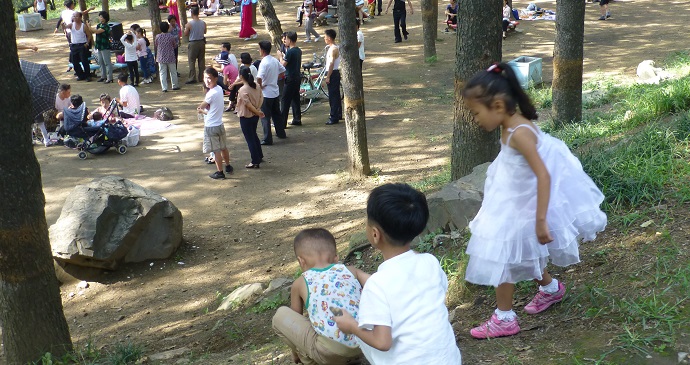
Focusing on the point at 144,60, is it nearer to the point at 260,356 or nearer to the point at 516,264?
the point at 260,356

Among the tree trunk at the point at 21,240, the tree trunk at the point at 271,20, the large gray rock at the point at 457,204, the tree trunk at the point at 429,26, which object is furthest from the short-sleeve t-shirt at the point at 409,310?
the tree trunk at the point at 429,26

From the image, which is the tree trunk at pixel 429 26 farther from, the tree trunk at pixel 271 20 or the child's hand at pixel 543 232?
the child's hand at pixel 543 232

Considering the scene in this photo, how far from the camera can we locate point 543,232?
3295mm

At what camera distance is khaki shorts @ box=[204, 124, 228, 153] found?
10.4 m

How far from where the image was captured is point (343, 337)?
3316mm

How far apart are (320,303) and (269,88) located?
9004 mm

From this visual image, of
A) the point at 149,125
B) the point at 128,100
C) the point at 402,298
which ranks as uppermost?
the point at 402,298

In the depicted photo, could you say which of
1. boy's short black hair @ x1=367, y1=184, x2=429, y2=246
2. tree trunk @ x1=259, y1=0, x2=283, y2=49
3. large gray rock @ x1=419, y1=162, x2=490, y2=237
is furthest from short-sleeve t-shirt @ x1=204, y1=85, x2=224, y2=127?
boy's short black hair @ x1=367, y1=184, x2=429, y2=246

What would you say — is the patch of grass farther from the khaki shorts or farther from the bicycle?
the bicycle

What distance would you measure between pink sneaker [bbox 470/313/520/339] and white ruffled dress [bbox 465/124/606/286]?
1.08ft

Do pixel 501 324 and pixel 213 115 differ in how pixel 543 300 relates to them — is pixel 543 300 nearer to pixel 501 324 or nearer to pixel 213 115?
pixel 501 324

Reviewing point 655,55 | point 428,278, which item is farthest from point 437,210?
point 655,55

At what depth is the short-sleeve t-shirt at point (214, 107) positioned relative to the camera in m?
10.3

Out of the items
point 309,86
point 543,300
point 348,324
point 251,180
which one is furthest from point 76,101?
point 348,324
